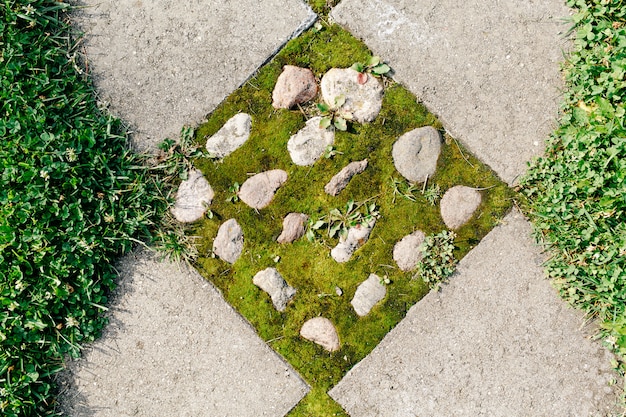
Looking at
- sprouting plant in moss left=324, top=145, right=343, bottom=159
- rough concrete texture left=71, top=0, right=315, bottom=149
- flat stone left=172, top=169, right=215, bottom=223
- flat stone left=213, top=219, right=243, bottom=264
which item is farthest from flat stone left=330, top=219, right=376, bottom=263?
rough concrete texture left=71, top=0, right=315, bottom=149

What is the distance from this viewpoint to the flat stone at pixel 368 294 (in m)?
2.91

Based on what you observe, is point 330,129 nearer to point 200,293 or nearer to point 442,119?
point 442,119

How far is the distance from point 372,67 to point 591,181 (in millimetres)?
1405

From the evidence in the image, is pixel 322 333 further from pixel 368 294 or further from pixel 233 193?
pixel 233 193

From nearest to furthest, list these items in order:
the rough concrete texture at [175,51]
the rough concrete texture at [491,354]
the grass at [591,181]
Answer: the grass at [591,181] < the rough concrete texture at [491,354] < the rough concrete texture at [175,51]

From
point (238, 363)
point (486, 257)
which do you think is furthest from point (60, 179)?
point (486, 257)

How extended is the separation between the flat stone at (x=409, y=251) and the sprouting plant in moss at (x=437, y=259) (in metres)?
0.03

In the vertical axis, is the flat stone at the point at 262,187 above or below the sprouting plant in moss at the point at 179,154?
below

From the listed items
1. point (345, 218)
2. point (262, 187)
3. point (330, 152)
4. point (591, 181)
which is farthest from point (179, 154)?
point (591, 181)

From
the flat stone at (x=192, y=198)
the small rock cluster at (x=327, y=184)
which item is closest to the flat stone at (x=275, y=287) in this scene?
the small rock cluster at (x=327, y=184)

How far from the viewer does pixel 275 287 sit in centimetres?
293

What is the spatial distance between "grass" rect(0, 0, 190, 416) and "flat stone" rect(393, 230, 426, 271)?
138 centimetres

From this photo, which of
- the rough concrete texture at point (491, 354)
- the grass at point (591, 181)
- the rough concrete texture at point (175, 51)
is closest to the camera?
the grass at point (591, 181)

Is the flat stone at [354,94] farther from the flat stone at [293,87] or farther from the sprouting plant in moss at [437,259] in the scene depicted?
the sprouting plant in moss at [437,259]
